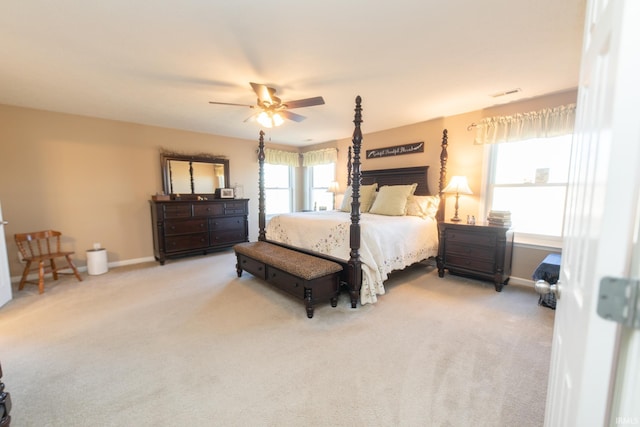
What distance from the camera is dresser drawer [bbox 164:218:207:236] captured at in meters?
4.25

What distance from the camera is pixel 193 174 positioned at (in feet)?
15.8

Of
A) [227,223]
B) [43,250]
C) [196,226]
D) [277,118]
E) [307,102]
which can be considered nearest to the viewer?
[307,102]

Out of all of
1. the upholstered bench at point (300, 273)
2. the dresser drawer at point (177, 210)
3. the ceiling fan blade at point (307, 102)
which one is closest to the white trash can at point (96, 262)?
the dresser drawer at point (177, 210)

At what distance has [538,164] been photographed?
3.20 meters

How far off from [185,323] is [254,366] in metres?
0.96

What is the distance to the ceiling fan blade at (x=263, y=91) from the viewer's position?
7.97 ft

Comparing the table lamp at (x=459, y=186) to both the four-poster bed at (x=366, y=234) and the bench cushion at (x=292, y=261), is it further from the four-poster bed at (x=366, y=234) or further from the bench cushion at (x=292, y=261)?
the bench cushion at (x=292, y=261)

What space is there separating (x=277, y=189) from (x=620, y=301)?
6038 millimetres

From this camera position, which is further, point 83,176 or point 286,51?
point 83,176

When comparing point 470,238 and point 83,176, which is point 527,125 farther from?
point 83,176

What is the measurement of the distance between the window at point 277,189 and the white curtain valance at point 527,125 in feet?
13.6

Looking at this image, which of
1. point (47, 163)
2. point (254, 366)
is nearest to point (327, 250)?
point (254, 366)

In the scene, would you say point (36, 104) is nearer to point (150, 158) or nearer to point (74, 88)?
point (74, 88)

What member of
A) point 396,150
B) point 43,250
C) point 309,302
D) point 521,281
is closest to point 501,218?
point 521,281
